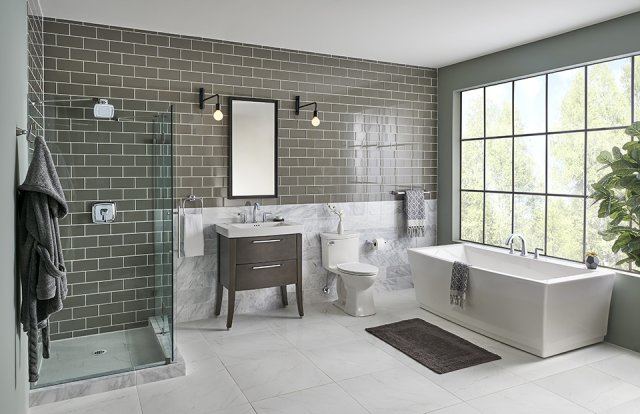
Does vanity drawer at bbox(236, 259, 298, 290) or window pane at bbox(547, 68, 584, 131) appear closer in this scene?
vanity drawer at bbox(236, 259, 298, 290)

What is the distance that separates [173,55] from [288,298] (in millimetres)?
2754

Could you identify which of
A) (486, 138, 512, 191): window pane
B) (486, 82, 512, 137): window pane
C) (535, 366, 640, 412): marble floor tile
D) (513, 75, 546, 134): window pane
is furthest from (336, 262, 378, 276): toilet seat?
(513, 75, 546, 134): window pane

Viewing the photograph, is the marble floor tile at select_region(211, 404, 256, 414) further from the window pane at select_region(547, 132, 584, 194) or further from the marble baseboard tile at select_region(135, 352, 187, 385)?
the window pane at select_region(547, 132, 584, 194)

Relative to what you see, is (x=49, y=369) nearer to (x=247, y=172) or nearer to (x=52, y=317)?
(x=52, y=317)

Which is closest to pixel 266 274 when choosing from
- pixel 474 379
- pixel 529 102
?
pixel 474 379

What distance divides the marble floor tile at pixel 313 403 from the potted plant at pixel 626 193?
2364 millimetres

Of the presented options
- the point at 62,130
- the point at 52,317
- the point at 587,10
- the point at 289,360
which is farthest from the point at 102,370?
the point at 587,10

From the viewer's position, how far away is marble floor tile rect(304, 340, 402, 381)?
3.56 m

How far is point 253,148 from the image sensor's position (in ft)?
16.1

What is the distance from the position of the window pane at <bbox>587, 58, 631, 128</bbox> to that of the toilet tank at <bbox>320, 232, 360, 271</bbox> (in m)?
4.17

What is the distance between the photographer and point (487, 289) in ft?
13.4

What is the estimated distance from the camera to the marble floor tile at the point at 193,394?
301 centimetres

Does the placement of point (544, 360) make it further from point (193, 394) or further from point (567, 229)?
point (567, 229)

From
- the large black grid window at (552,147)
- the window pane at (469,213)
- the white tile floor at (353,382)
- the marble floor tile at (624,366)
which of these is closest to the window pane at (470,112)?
the large black grid window at (552,147)
